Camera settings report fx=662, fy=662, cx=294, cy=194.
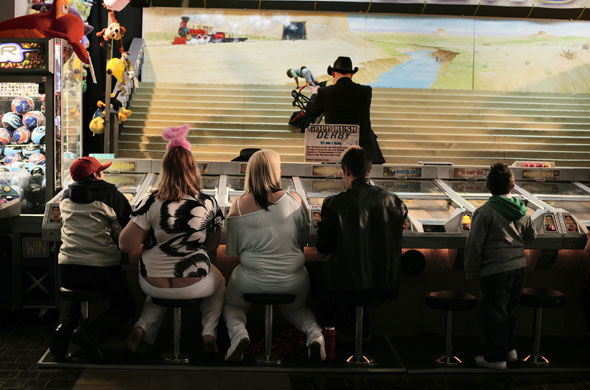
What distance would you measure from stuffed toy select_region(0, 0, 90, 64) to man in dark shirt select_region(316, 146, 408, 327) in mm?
3379

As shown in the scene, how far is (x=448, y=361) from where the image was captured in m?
4.36

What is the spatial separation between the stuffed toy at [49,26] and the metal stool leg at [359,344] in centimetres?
380

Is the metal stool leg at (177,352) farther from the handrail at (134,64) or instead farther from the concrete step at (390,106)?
the concrete step at (390,106)

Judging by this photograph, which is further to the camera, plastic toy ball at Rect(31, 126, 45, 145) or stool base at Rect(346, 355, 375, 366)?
plastic toy ball at Rect(31, 126, 45, 145)

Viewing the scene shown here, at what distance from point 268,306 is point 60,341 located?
134 centimetres

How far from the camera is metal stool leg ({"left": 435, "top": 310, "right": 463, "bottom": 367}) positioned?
4305mm

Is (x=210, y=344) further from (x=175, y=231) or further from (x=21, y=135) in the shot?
(x=21, y=135)

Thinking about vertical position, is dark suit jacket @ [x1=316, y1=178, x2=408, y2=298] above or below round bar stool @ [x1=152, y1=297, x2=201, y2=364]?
above

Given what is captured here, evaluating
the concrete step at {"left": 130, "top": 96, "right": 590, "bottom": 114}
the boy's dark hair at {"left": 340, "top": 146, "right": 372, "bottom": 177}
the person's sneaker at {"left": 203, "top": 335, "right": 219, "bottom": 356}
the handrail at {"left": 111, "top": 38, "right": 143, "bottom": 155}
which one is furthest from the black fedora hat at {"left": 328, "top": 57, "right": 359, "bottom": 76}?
the concrete step at {"left": 130, "top": 96, "right": 590, "bottom": 114}

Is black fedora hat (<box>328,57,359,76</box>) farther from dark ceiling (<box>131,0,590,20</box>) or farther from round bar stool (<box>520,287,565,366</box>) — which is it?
dark ceiling (<box>131,0,590,20</box>)

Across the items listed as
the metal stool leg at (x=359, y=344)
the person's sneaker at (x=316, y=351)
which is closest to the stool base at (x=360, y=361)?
the metal stool leg at (x=359, y=344)

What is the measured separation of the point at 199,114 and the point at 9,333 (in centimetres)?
795

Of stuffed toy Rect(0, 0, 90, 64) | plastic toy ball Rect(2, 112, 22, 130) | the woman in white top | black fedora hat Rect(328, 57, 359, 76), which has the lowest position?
the woman in white top

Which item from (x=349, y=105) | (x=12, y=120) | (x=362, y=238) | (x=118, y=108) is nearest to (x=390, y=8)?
(x=118, y=108)
